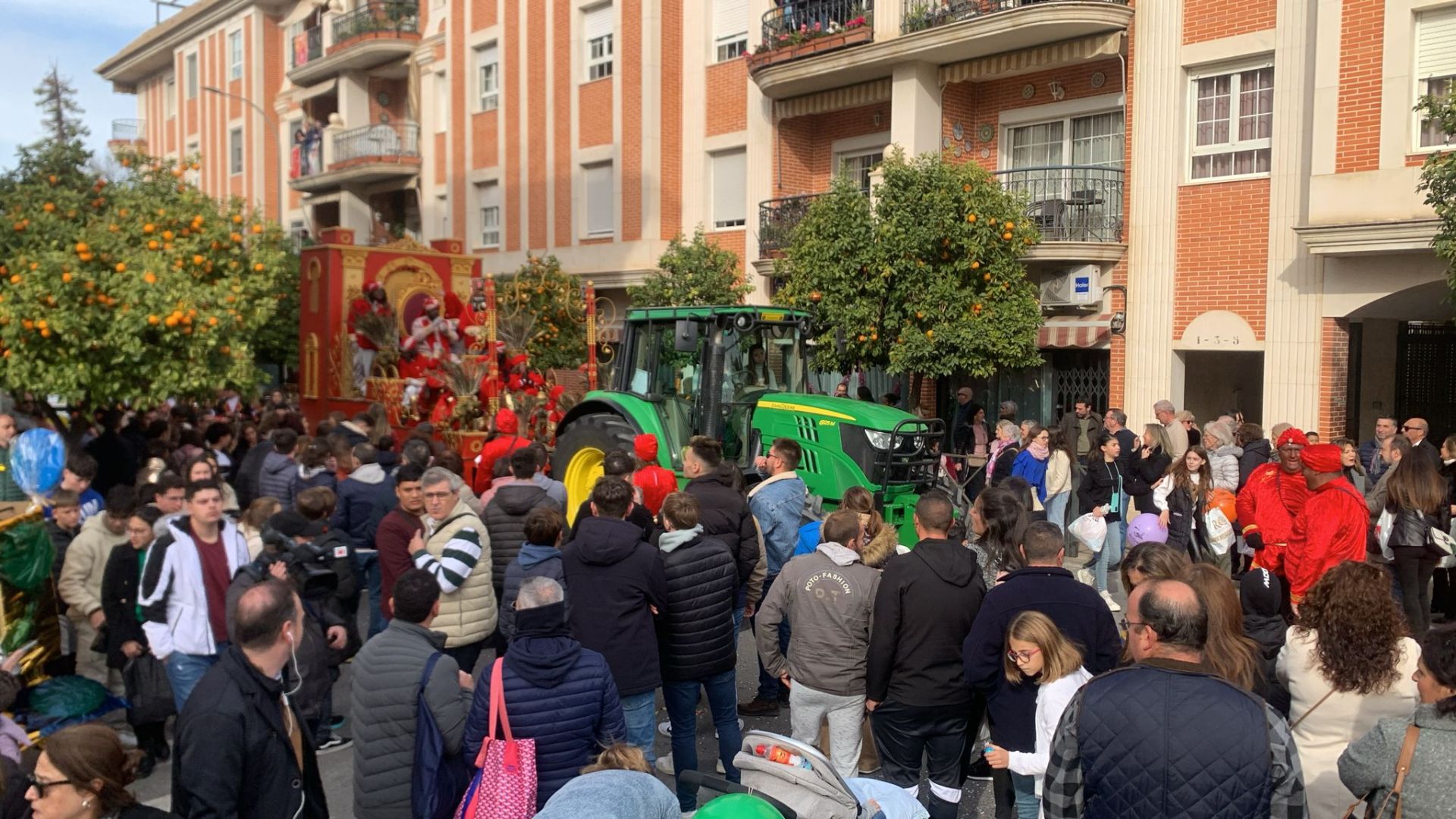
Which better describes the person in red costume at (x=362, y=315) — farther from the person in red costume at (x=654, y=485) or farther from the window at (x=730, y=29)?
the person in red costume at (x=654, y=485)

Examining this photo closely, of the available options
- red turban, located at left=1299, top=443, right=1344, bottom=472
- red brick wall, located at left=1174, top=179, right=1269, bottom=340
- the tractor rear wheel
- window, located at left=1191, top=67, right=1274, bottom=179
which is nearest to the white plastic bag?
red turban, located at left=1299, top=443, right=1344, bottom=472

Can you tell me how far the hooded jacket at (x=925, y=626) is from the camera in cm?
484

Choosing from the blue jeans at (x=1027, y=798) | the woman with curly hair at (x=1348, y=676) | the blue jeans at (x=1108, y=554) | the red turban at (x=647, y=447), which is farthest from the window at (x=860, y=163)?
the woman with curly hair at (x=1348, y=676)

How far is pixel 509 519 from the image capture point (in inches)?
270

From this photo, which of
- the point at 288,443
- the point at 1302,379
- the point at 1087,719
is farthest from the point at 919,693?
the point at 1302,379

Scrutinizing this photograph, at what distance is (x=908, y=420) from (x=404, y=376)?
8758mm

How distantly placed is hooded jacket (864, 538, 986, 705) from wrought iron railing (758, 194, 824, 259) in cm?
1288

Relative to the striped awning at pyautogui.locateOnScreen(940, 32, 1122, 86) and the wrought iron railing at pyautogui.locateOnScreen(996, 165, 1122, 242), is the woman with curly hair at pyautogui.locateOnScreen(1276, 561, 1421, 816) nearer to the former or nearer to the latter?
the wrought iron railing at pyautogui.locateOnScreen(996, 165, 1122, 242)

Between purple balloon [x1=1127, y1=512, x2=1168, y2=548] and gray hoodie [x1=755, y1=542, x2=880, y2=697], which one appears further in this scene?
purple balloon [x1=1127, y1=512, x2=1168, y2=548]

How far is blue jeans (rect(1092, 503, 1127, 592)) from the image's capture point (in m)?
9.76

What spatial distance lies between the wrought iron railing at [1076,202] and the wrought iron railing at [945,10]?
2.18m

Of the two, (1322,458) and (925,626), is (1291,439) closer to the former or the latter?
(1322,458)

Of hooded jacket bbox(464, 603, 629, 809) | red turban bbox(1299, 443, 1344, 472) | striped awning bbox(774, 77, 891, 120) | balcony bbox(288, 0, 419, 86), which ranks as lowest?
hooded jacket bbox(464, 603, 629, 809)

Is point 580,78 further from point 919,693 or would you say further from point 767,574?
point 919,693
